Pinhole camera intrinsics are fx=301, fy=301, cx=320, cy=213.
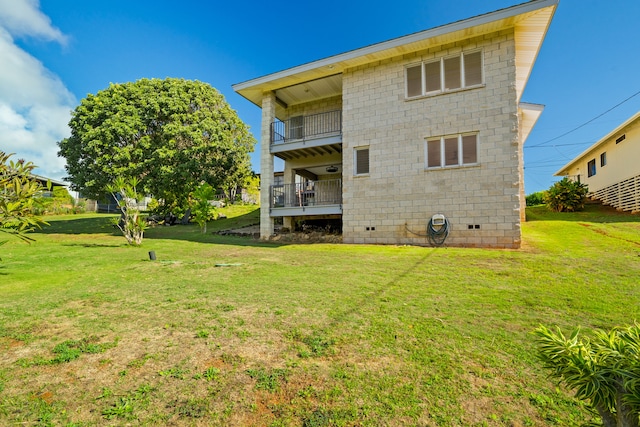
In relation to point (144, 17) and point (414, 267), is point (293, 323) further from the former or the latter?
point (144, 17)

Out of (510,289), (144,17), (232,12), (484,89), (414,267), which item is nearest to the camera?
(510,289)

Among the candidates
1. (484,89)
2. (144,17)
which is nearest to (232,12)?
(144,17)

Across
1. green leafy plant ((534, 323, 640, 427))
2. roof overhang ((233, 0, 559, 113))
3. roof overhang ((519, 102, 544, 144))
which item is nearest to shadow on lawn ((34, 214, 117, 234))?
roof overhang ((233, 0, 559, 113))

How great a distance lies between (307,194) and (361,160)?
181 inches

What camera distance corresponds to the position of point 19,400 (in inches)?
93.6

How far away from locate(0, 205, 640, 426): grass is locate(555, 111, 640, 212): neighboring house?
12.5m

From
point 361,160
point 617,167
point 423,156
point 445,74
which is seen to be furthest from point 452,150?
point 617,167

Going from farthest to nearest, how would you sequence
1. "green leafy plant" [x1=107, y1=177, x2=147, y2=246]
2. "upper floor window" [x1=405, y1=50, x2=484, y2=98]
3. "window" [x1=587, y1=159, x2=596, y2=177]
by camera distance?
"window" [x1=587, y1=159, x2=596, y2=177] → "green leafy plant" [x1=107, y1=177, x2=147, y2=246] → "upper floor window" [x1=405, y1=50, x2=484, y2=98]

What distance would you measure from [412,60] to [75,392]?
12859mm

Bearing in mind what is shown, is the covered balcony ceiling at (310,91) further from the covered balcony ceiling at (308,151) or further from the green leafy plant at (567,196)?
the green leafy plant at (567,196)

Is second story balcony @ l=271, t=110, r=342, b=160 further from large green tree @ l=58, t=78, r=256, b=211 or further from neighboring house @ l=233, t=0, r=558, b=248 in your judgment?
large green tree @ l=58, t=78, r=256, b=211

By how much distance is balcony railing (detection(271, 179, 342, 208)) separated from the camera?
49.2 feet

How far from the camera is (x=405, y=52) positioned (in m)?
11.5

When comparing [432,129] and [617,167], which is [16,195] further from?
[617,167]
